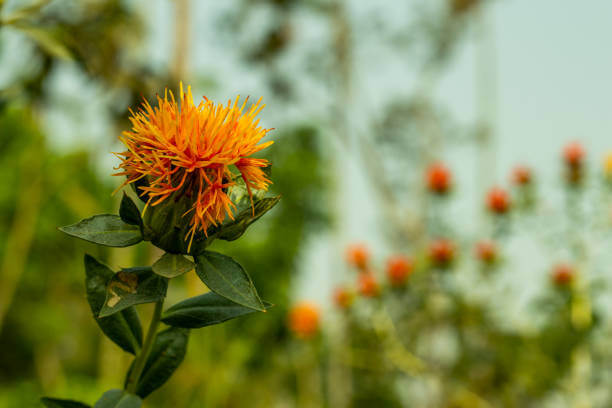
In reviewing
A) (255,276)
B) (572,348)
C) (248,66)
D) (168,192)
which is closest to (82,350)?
(255,276)

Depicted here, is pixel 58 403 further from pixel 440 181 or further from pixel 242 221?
pixel 440 181

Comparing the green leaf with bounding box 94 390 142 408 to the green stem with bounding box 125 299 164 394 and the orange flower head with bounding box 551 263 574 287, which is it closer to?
the green stem with bounding box 125 299 164 394

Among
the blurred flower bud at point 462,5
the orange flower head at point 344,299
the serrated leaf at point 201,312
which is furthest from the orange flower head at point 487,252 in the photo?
the blurred flower bud at point 462,5

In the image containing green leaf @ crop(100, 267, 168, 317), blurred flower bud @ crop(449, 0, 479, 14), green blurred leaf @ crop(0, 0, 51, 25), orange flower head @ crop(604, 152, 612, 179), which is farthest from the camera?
blurred flower bud @ crop(449, 0, 479, 14)

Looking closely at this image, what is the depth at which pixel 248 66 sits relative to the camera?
5914 millimetres

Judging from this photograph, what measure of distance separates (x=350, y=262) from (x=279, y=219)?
463cm

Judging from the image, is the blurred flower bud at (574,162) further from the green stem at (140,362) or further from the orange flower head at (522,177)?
the green stem at (140,362)

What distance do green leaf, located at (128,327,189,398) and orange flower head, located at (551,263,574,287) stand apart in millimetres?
1941

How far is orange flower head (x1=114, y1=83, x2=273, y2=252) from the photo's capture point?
0.37 meters

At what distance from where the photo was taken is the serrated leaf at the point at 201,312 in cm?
37

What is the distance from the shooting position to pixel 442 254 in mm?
2133

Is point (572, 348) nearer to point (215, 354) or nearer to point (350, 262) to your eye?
point (350, 262)

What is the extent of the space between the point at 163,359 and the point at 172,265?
9cm

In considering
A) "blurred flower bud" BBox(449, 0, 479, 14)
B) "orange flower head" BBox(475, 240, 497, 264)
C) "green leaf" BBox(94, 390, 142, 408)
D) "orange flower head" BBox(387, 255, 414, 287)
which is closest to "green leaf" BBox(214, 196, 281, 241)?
"green leaf" BBox(94, 390, 142, 408)
